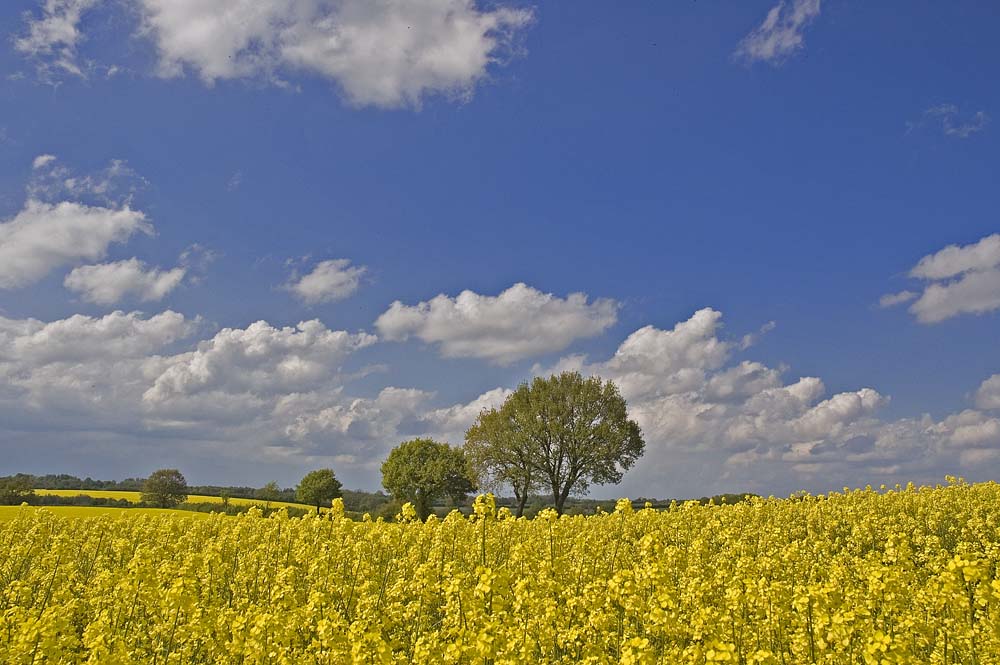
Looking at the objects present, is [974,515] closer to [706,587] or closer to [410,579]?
[706,587]

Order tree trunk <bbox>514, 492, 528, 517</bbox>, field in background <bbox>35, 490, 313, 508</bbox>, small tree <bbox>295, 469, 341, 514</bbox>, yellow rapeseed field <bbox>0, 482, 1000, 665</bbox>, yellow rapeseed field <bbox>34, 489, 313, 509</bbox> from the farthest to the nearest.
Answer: small tree <bbox>295, 469, 341, 514</bbox> → field in background <bbox>35, 490, 313, 508</bbox> → yellow rapeseed field <bbox>34, 489, 313, 509</bbox> → tree trunk <bbox>514, 492, 528, 517</bbox> → yellow rapeseed field <bbox>0, 482, 1000, 665</bbox>

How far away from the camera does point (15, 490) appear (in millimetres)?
52125

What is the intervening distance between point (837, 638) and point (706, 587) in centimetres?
221

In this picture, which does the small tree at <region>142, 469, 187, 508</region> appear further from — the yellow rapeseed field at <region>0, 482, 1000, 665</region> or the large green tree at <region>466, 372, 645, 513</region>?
the yellow rapeseed field at <region>0, 482, 1000, 665</region>

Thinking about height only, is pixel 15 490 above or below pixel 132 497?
above

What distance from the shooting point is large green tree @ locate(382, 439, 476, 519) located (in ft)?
215

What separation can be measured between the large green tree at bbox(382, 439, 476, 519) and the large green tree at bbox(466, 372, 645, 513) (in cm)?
1213

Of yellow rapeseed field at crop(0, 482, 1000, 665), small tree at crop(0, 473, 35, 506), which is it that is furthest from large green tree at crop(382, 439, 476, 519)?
yellow rapeseed field at crop(0, 482, 1000, 665)

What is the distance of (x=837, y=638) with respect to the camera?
28.1ft

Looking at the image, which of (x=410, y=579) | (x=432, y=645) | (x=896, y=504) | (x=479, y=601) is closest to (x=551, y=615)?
(x=479, y=601)

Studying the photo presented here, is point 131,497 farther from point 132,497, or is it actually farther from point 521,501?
point 521,501

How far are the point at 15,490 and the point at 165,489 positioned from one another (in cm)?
1614

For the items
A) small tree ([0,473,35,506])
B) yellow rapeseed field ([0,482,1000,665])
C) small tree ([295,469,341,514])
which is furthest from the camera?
small tree ([295,469,341,514])

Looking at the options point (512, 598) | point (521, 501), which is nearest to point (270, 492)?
point (521, 501)
